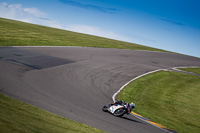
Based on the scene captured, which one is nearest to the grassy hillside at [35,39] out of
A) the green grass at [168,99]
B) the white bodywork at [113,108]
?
the green grass at [168,99]

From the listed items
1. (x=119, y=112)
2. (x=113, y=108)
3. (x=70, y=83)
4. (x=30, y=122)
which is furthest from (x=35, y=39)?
(x=30, y=122)

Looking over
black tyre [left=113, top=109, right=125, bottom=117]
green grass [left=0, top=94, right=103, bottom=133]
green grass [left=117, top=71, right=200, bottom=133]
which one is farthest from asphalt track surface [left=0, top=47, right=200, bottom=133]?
green grass [left=117, top=71, right=200, bottom=133]

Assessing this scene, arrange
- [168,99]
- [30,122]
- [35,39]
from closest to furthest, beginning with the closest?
[30,122] < [168,99] < [35,39]

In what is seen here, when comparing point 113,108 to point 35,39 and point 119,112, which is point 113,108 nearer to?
point 119,112

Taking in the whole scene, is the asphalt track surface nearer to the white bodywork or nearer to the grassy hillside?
the white bodywork

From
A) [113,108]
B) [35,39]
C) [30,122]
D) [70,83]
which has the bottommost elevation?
[113,108]

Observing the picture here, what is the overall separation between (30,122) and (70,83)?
8.49m

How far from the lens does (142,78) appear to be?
22094 millimetres

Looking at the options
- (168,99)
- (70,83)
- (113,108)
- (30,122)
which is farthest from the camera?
(168,99)

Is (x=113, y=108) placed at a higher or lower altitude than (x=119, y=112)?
higher

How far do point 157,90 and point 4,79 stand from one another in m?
12.6

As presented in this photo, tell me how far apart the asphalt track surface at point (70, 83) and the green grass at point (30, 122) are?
113cm

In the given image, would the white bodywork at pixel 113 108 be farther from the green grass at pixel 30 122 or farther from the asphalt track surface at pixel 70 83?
the green grass at pixel 30 122

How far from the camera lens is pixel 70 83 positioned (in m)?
15.3
